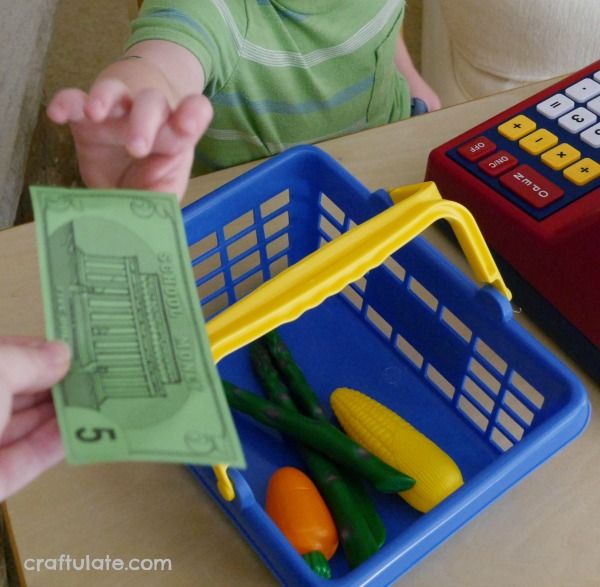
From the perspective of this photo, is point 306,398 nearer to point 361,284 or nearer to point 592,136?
point 361,284

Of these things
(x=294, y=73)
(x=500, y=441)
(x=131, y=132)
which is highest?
(x=131, y=132)

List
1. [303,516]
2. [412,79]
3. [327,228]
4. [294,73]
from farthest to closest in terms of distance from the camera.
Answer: [412,79] → [294,73] → [327,228] → [303,516]

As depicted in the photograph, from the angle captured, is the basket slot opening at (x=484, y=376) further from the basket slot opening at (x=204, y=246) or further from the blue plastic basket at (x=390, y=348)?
the basket slot opening at (x=204, y=246)

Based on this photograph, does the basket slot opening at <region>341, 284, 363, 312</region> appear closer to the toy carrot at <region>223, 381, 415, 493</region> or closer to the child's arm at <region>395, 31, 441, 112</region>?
the toy carrot at <region>223, 381, 415, 493</region>

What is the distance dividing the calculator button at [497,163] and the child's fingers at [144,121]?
287 millimetres

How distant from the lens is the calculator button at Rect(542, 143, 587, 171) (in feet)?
1.97

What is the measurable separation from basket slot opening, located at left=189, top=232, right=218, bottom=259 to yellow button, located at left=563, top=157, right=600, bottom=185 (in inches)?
10.9

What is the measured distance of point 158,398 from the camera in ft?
1.16

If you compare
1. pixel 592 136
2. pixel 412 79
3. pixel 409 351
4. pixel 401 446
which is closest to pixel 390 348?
pixel 409 351

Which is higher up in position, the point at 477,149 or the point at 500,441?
the point at 477,149

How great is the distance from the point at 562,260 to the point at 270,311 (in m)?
0.25

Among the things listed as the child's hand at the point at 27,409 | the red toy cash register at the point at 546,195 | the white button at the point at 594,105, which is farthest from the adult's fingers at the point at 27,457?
the white button at the point at 594,105

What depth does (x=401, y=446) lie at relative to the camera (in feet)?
1.67

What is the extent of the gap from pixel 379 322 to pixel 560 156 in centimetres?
19
